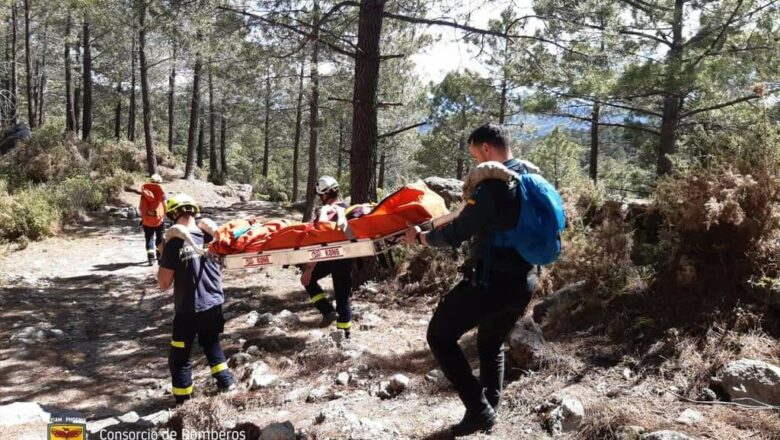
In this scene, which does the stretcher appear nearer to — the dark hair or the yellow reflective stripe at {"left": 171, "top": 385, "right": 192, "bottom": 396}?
the dark hair

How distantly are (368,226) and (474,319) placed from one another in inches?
45.7

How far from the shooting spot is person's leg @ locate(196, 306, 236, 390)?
4.58 meters

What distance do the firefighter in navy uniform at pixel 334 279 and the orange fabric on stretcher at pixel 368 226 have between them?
104cm

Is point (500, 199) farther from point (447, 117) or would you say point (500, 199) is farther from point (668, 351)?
point (447, 117)

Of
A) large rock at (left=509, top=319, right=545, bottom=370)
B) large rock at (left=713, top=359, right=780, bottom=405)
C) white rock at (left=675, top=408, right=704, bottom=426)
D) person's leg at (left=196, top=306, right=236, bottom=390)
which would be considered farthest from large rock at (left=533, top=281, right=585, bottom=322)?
person's leg at (left=196, top=306, right=236, bottom=390)

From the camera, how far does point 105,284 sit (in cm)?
974

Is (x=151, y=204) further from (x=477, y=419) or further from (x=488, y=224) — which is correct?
(x=488, y=224)

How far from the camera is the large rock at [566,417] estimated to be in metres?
3.46

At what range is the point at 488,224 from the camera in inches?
124

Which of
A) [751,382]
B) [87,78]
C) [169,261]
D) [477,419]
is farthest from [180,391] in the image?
[87,78]

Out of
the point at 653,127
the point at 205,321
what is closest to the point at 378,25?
the point at 205,321

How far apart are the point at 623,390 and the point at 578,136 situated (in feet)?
126

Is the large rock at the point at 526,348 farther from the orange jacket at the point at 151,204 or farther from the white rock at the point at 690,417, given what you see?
the orange jacket at the point at 151,204

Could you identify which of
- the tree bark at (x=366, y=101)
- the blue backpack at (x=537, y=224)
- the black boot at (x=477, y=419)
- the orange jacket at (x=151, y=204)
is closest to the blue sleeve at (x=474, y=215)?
the blue backpack at (x=537, y=224)
